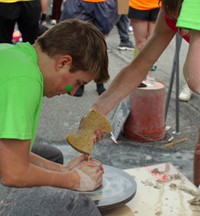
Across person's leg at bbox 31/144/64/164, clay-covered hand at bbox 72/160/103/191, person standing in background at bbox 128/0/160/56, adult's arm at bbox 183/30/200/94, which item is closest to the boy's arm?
clay-covered hand at bbox 72/160/103/191

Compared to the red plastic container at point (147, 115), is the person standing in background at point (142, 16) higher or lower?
higher

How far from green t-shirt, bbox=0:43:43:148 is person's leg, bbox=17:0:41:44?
238 cm

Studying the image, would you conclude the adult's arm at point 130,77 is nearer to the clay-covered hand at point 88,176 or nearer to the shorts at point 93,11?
the clay-covered hand at point 88,176

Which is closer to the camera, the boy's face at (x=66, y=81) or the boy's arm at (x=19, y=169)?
the boy's arm at (x=19, y=169)

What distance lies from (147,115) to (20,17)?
149 centimetres

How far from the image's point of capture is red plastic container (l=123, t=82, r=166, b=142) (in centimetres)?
331

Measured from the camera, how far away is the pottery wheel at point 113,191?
185 cm

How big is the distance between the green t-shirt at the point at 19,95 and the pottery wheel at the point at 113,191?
452 mm

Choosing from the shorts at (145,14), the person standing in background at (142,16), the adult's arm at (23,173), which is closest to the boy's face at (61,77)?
the adult's arm at (23,173)

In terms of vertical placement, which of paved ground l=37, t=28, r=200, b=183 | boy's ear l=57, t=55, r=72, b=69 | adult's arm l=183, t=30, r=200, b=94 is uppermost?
adult's arm l=183, t=30, r=200, b=94

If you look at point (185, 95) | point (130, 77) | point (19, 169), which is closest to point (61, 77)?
point (19, 169)

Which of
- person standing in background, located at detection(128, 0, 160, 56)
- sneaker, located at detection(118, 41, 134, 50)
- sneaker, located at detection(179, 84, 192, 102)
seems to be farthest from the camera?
sneaker, located at detection(118, 41, 134, 50)

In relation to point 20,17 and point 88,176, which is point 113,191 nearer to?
point 88,176

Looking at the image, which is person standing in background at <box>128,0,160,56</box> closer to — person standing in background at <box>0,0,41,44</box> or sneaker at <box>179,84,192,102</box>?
sneaker at <box>179,84,192,102</box>
